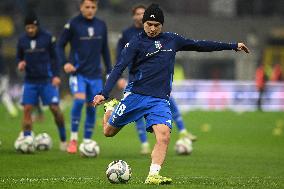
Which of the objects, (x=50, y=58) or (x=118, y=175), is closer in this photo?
(x=118, y=175)

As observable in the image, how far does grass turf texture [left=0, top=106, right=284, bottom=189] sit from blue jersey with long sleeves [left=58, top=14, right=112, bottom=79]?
161 cm

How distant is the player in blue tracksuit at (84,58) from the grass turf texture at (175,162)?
2.39 ft

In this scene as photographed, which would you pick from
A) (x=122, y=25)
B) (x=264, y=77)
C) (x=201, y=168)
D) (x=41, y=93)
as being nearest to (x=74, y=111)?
(x=41, y=93)

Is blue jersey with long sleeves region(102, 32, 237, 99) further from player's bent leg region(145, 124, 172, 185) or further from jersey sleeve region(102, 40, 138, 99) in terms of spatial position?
player's bent leg region(145, 124, 172, 185)

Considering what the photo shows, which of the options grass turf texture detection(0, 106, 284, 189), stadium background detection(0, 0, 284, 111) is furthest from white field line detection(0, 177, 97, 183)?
stadium background detection(0, 0, 284, 111)

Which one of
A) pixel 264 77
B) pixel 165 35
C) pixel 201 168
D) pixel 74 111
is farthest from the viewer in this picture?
pixel 264 77

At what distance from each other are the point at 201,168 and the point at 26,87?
439cm

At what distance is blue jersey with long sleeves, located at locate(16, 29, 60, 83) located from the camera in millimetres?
17062

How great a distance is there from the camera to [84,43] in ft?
54.7

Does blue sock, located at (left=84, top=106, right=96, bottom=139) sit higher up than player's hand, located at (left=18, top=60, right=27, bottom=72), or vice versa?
player's hand, located at (left=18, top=60, right=27, bottom=72)

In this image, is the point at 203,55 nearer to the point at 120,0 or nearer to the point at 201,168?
the point at 120,0

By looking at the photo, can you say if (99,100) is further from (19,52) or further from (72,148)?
(19,52)

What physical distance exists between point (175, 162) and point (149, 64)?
3.89 m

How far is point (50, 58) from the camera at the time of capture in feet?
56.6
